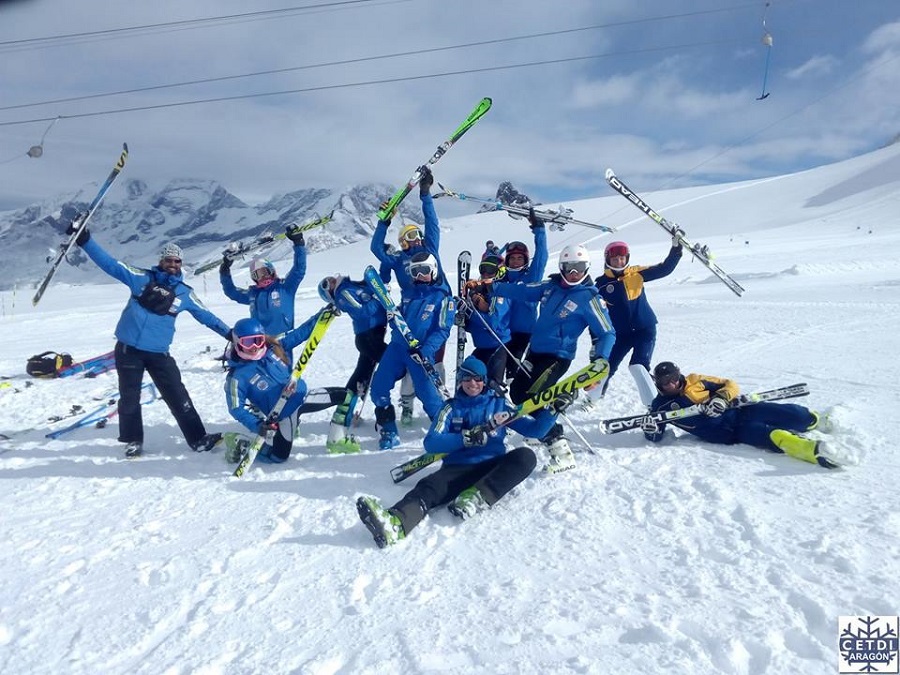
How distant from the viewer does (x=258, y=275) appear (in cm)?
665

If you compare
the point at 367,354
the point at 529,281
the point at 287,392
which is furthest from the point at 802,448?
the point at 287,392

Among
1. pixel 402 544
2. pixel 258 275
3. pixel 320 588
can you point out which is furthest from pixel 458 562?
pixel 258 275

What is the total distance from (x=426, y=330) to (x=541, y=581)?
119 inches

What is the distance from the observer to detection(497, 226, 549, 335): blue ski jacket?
631cm

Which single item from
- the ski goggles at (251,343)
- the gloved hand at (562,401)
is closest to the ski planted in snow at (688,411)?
the gloved hand at (562,401)

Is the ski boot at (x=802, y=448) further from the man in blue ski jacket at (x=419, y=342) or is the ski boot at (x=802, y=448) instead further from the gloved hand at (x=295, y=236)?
the gloved hand at (x=295, y=236)

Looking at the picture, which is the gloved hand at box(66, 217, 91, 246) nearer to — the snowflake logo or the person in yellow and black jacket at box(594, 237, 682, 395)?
the person in yellow and black jacket at box(594, 237, 682, 395)

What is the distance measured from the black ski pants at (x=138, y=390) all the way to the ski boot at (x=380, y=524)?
3034 mm

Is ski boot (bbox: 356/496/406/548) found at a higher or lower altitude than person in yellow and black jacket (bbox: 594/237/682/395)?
lower

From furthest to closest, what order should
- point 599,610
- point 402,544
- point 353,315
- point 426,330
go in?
point 353,315, point 426,330, point 402,544, point 599,610

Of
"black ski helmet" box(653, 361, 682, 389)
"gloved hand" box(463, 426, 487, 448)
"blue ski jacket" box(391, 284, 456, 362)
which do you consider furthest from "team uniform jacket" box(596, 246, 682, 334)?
"gloved hand" box(463, 426, 487, 448)

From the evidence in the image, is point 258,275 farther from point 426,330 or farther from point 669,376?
point 669,376

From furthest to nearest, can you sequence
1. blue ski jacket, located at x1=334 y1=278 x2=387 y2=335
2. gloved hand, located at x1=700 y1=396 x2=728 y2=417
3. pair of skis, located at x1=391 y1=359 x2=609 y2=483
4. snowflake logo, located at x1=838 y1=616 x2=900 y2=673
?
1. blue ski jacket, located at x1=334 y1=278 x2=387 y2=335
2. gloved hand, located at x1=700 y1=396 x2=728 y2=417
3. pair of skis, located at x1=391 y1=359 x2=609 y2=483
4. snowflake logo, located at x1=838 y1=616 x2=900 y2=673

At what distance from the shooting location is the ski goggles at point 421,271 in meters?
5.60
